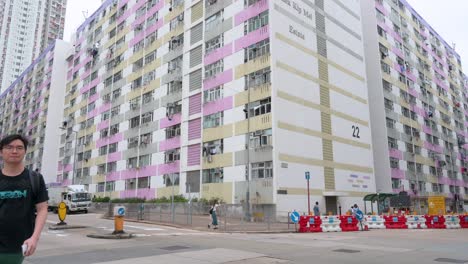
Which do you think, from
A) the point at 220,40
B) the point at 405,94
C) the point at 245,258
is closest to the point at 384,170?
the point at 405,94

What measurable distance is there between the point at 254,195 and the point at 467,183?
57236mm

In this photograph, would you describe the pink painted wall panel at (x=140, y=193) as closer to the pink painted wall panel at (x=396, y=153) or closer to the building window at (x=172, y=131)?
the building window at (x=172, y=131)

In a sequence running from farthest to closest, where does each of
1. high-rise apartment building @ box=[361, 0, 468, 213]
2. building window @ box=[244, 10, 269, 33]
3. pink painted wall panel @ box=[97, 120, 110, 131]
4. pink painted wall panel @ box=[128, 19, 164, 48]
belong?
pink painted wall panel @ box=[97, 120, 110, 131], pink painted wall panel @ box=[128, 19, 164, 48], high-rise apartment building @ box=[361, 0, 468, 213], building window @ box=[244, 10, 269, 33]

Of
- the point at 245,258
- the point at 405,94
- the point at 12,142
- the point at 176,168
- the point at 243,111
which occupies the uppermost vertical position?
the point at 405,94

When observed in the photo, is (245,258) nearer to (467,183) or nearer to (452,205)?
(452,205)

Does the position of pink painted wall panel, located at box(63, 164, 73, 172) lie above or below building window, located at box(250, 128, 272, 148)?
above

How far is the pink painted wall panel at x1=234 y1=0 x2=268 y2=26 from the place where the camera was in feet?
122

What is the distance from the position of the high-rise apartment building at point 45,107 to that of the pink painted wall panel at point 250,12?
52.0m

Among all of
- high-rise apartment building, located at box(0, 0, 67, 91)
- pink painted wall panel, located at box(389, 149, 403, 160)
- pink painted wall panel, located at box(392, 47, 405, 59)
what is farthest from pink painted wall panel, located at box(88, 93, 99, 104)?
high-rise apartment building, located at box(0, 0, 67, 91)

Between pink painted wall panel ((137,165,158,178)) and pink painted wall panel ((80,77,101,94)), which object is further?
pink painted wall panel ((80,77,101,94))

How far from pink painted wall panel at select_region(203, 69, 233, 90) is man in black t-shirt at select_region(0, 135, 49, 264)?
35.8 metres

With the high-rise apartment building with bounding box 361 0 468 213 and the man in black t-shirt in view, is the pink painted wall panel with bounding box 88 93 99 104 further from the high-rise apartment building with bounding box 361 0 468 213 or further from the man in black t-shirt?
the man in black t-shirt

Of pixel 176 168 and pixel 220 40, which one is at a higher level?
pixel 220 40

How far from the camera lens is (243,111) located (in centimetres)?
3734
